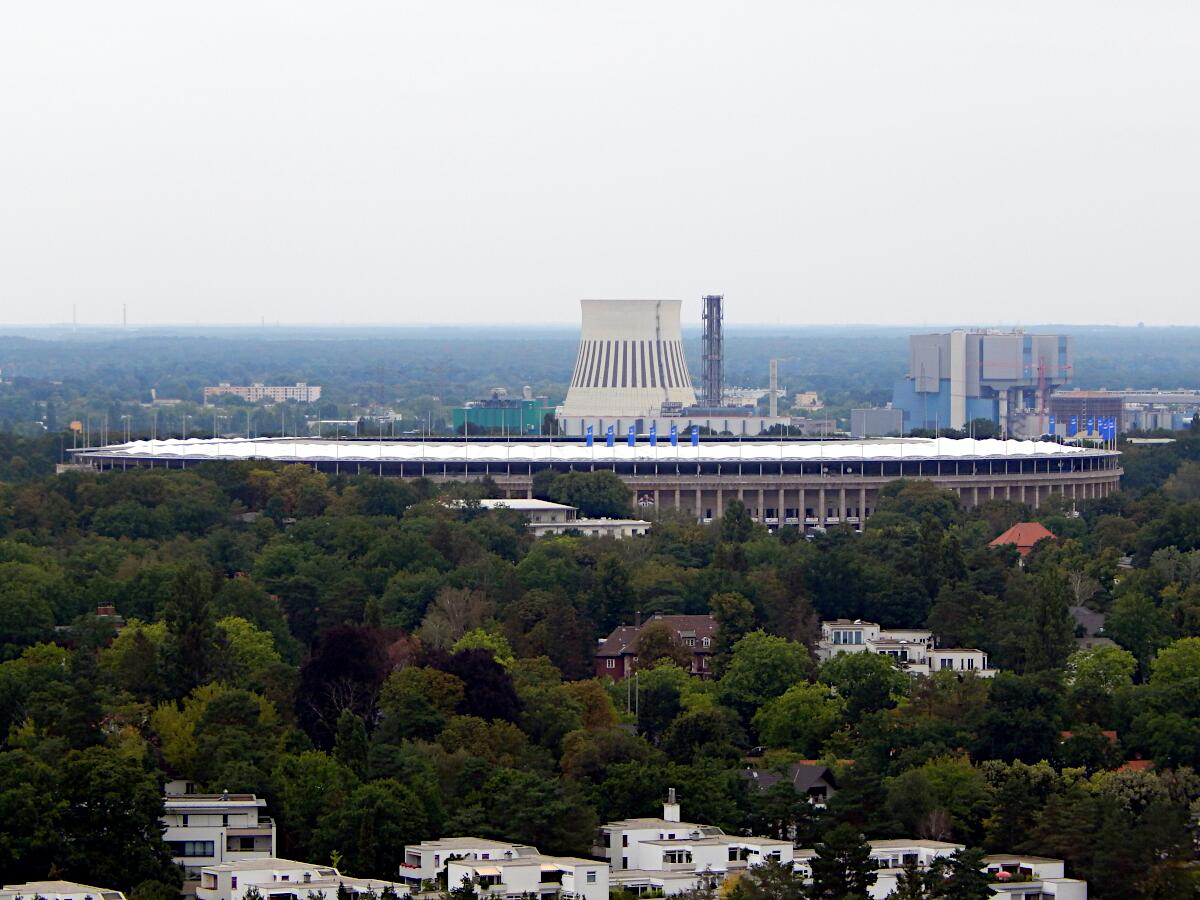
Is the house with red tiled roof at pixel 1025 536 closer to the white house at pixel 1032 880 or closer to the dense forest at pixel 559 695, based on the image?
the dense forest at pixel 559 695

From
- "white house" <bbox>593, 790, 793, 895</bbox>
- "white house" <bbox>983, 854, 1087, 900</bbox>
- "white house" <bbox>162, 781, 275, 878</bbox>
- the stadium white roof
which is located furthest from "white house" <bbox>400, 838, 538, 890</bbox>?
the stadium white roof

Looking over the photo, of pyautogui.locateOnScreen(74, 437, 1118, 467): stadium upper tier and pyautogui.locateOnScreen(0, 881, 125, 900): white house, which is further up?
pyautogui.locateOnScreen(0, 881, 125, 900): white house

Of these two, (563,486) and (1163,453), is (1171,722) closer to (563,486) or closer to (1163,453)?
(563,486)

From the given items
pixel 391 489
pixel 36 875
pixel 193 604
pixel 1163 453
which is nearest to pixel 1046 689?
pixel 193 604

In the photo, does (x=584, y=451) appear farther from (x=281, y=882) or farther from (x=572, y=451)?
(x=281, y=882)

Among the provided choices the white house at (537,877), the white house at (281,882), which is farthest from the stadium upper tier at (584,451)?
the white house at (537,877)

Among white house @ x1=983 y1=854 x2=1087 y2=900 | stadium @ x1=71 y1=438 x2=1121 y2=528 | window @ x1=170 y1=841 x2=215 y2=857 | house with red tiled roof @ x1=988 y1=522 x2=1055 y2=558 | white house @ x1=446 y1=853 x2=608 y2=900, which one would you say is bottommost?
stadium @ x1=71 y1=438 x2=1121 y2=528

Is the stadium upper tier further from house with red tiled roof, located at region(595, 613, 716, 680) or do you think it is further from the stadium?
house with red tiled roof, located at region(595, 613, 716, 680)
